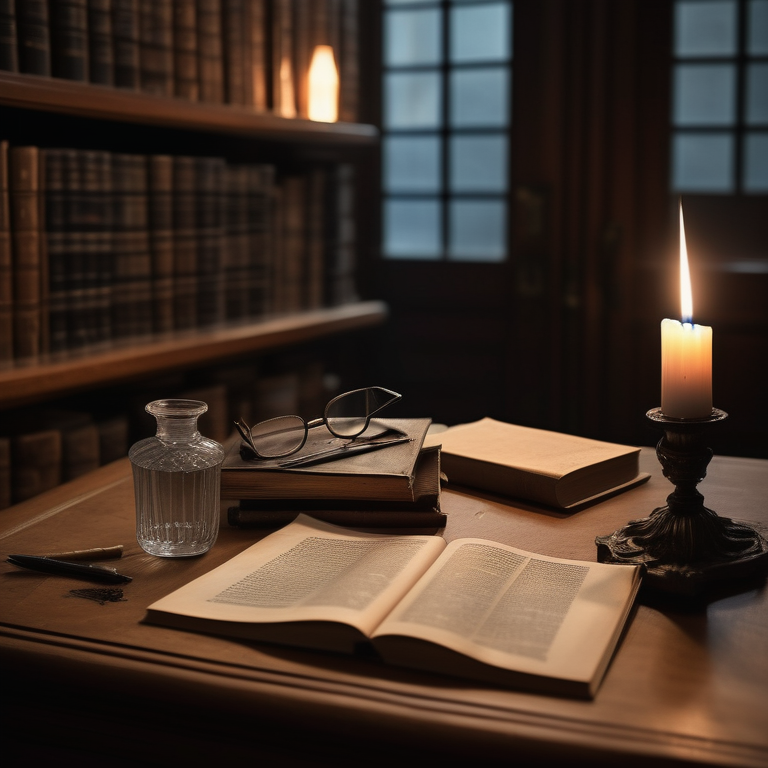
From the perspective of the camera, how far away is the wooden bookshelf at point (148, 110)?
140cm

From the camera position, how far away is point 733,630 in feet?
2.41

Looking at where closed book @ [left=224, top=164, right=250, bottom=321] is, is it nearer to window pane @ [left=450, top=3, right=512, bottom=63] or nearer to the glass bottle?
window pane @ [left=450, top=3, right=512, bottom=63]

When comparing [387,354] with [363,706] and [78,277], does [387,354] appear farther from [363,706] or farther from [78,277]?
[363,706]

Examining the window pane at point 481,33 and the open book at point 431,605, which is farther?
the window pane at point 481,33

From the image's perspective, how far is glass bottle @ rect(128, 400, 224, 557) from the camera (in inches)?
34.6

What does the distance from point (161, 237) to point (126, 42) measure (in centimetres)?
35

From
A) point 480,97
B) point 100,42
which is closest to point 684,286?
point 100,42

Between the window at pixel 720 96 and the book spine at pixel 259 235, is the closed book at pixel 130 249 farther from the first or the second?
the window at pixel 720 96

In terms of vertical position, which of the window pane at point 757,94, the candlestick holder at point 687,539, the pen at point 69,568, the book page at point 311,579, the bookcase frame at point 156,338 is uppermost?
the window pane at point 757,94

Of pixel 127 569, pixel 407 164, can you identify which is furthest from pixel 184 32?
pixel 127 569

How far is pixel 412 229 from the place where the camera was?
2613mm

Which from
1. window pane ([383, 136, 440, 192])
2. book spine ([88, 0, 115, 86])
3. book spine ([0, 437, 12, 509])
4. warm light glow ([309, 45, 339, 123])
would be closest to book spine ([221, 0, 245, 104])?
warm light glow ([309, 45, 339, 123])

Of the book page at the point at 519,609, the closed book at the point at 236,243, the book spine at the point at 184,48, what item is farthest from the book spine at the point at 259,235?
the book page at the point at 519,609

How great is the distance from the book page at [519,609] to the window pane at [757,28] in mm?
1861
